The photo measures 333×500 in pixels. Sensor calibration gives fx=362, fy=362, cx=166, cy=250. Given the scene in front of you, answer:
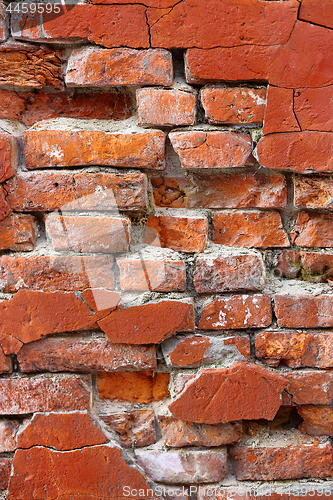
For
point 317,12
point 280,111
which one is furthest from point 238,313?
point 317,12

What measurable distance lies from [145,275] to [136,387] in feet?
1.10

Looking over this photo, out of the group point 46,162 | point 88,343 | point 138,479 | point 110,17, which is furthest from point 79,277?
point 110,17

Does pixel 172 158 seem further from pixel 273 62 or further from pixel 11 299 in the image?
pixel 11 299

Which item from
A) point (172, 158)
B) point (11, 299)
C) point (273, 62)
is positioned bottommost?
point (11, 299)

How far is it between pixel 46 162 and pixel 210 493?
1021mm

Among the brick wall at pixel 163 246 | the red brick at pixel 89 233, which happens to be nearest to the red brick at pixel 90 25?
the brick wall at pixel 163 246

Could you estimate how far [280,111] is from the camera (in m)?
0.96

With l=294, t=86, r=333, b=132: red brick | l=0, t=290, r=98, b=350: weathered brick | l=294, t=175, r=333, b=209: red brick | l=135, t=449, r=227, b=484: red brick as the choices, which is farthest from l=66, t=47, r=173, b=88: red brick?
l=135, t=449, r=227, b=484: red brick

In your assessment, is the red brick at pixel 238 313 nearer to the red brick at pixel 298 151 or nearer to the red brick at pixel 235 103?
the red brick at pixel 298 151

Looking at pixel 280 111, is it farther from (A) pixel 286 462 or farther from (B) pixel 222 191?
(A) pixel 286 462

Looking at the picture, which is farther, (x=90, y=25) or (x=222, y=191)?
(x=222, y=191)

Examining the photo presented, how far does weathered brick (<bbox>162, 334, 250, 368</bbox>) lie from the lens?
995 millimetres

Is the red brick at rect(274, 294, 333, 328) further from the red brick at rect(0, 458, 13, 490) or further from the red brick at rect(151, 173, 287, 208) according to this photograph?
→ the red brick at rect(0, 458, 13, 490)

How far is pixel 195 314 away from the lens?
1.01 meters
